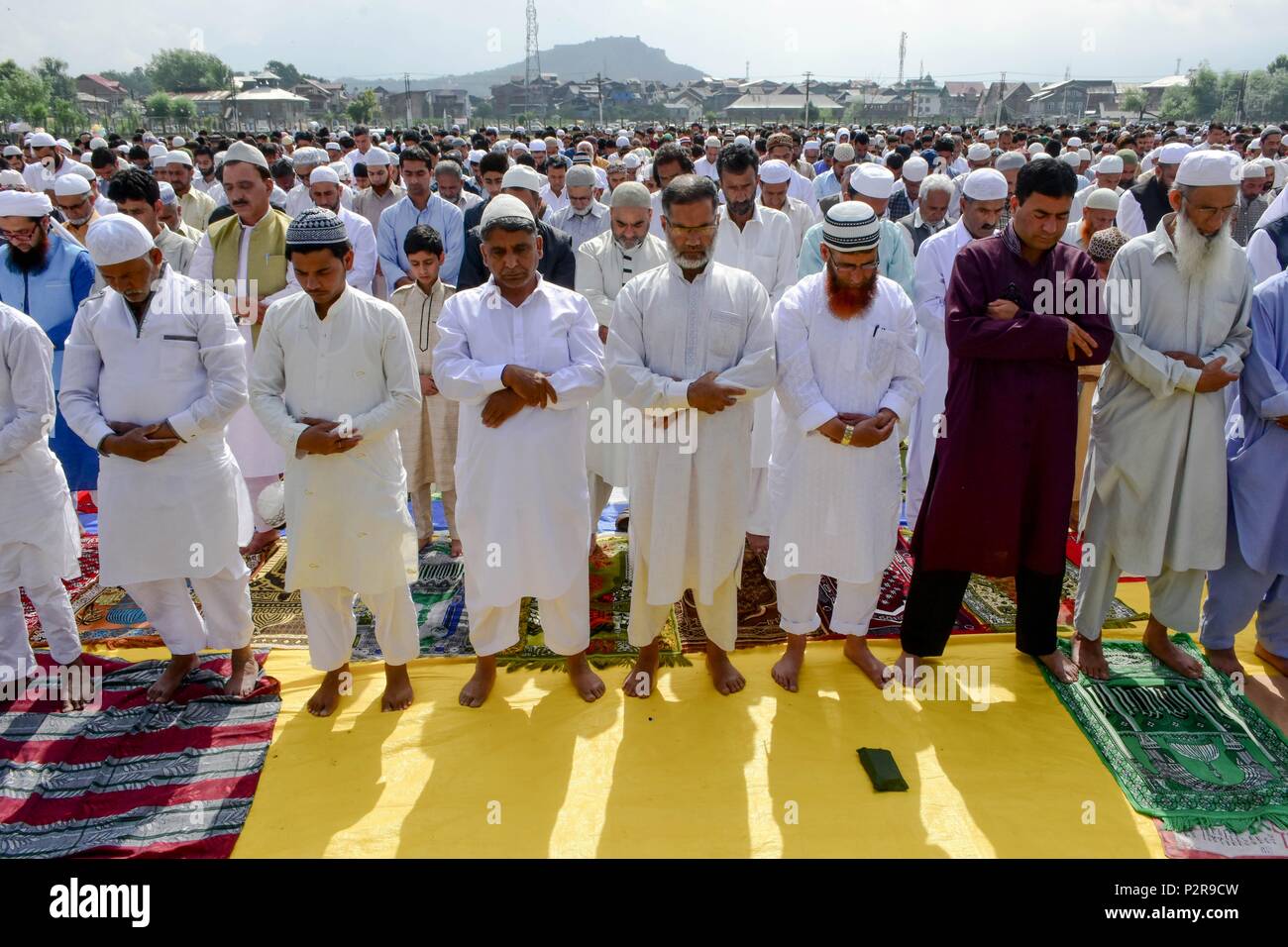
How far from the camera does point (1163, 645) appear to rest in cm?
378

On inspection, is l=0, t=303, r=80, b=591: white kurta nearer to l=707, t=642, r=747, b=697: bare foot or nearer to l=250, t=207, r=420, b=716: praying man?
l=250, t=207, r=420, b=716: praying man

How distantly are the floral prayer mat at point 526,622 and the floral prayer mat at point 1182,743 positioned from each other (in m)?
1.63

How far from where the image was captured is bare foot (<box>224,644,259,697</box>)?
3.58 meters

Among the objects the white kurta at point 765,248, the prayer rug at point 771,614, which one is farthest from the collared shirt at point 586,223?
the prayer rug at point 771,614

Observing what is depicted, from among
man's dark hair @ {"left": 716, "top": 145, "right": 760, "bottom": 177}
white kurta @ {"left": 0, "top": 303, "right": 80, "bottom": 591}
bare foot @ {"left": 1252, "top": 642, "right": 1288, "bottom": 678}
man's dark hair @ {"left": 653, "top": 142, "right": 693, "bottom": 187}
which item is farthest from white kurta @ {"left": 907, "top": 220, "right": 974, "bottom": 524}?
white kurta @ {"left": 0, "top": 303, "right": 80, "bottom": 591}

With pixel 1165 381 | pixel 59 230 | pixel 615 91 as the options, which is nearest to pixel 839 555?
pixel 1165 381

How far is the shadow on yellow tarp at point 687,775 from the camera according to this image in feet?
9.25

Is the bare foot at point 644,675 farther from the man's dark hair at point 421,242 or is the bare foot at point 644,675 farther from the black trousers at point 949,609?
the man's dark hair at point 421,242

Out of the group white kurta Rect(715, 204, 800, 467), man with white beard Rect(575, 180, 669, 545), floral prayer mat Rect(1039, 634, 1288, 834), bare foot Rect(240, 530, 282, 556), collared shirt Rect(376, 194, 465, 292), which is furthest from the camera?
collared shirt Rect(376, 194, 465, 292)

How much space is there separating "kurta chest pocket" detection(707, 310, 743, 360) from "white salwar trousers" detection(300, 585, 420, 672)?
149cm

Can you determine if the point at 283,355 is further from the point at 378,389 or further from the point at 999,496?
the point at 999,496

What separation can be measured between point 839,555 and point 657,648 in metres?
0.85

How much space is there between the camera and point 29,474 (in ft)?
11.6

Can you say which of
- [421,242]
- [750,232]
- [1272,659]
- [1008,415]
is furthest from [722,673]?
[750,232]
